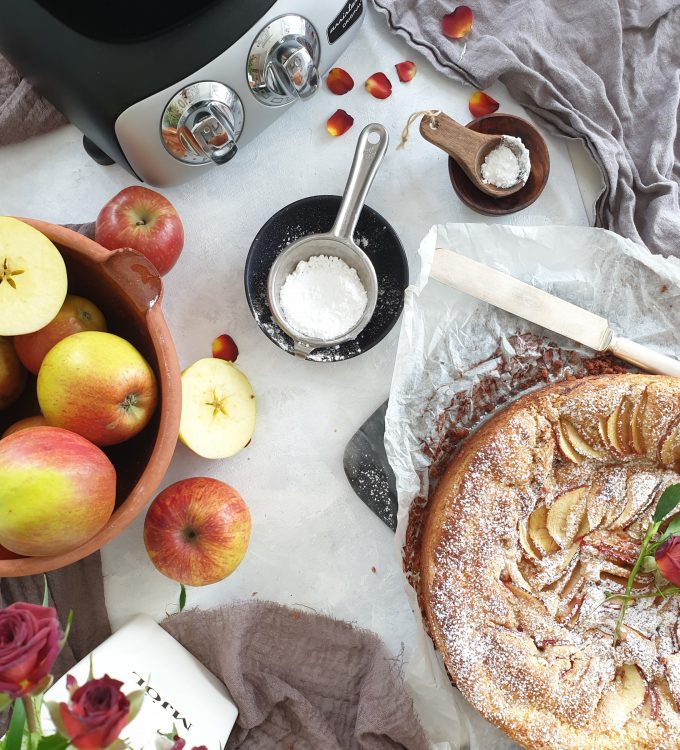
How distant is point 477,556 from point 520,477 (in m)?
0.14

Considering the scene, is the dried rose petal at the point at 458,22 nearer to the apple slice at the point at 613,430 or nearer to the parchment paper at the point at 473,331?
the parchment paper at the point at 473,331

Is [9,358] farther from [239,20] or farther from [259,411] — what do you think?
[239,20]

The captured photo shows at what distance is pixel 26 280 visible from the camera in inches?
40.8

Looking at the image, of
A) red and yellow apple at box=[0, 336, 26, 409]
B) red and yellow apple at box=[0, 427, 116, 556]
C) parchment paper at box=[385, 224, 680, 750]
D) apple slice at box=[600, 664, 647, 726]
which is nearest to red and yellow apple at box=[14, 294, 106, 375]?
red and yellow apple at box=[0, 336, 26, 409]

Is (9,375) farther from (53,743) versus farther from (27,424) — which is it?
(53,743)

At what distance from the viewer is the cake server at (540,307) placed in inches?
51.7

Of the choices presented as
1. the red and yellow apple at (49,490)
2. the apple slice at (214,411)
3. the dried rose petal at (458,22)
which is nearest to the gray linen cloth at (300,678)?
the apple slice at (214,411)

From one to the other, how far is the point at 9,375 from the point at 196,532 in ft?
1.28

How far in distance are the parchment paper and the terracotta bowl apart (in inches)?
16.3

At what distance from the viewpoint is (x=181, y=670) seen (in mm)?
1246

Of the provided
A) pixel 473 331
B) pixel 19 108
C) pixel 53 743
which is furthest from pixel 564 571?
pixel 19 108

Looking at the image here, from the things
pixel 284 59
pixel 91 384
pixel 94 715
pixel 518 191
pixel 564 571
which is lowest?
pixel 564 571

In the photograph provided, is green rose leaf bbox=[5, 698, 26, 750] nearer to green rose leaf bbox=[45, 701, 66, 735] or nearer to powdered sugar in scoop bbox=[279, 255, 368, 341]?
green rose leaf bbox=[45, 701, 66, 735]

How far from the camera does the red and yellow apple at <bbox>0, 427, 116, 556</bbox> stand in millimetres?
961
